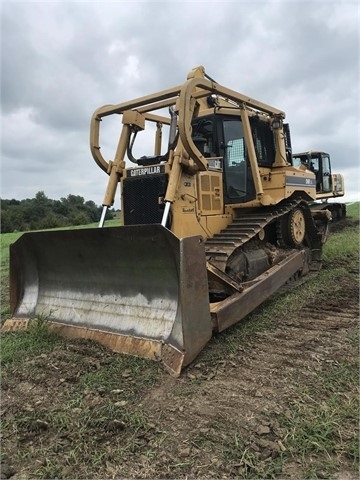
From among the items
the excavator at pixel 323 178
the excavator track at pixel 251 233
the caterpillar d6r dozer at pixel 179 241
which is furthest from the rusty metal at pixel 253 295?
the excavator at pixel 323 178

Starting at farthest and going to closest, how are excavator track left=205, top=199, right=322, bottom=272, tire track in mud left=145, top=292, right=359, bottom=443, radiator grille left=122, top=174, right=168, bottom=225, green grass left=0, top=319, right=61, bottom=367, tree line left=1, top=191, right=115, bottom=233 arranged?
tree line left=1, top=191, right=115, bottom=233
radiator grille left=122, top=174, right=168, bottom=225
excavator track left=205, top=199, right=322, bottom=272
green grass left=0, top=319, right=61, bottom=367
tire track in mud left=145, top=292, right=359, bottom=443

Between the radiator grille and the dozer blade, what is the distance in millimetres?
982

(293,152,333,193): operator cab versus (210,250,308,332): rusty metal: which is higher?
(293,152,333,193): operator cab

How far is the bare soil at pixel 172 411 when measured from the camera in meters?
Answer: 2.40

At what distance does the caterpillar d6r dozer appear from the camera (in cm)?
384

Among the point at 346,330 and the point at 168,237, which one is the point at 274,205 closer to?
the point at 346,330

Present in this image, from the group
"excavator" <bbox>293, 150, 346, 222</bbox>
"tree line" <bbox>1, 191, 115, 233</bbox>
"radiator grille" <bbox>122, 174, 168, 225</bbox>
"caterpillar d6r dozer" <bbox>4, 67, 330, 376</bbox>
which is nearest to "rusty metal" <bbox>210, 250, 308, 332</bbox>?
"caterpillar d6r dozer" <bbox>4, 67, 330, 376</bbox>

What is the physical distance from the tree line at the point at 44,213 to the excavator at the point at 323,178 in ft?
69.3

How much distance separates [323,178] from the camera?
55.7 feet

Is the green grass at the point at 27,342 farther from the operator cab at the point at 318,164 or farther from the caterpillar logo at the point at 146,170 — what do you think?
the operator cab at the point at 318,164

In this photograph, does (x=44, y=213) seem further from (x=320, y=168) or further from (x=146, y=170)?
(x=146, y=170)

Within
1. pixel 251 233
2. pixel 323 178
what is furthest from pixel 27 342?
pixel 323 178

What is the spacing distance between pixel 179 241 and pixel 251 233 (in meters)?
2.16

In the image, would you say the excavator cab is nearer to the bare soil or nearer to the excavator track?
the excavator track
